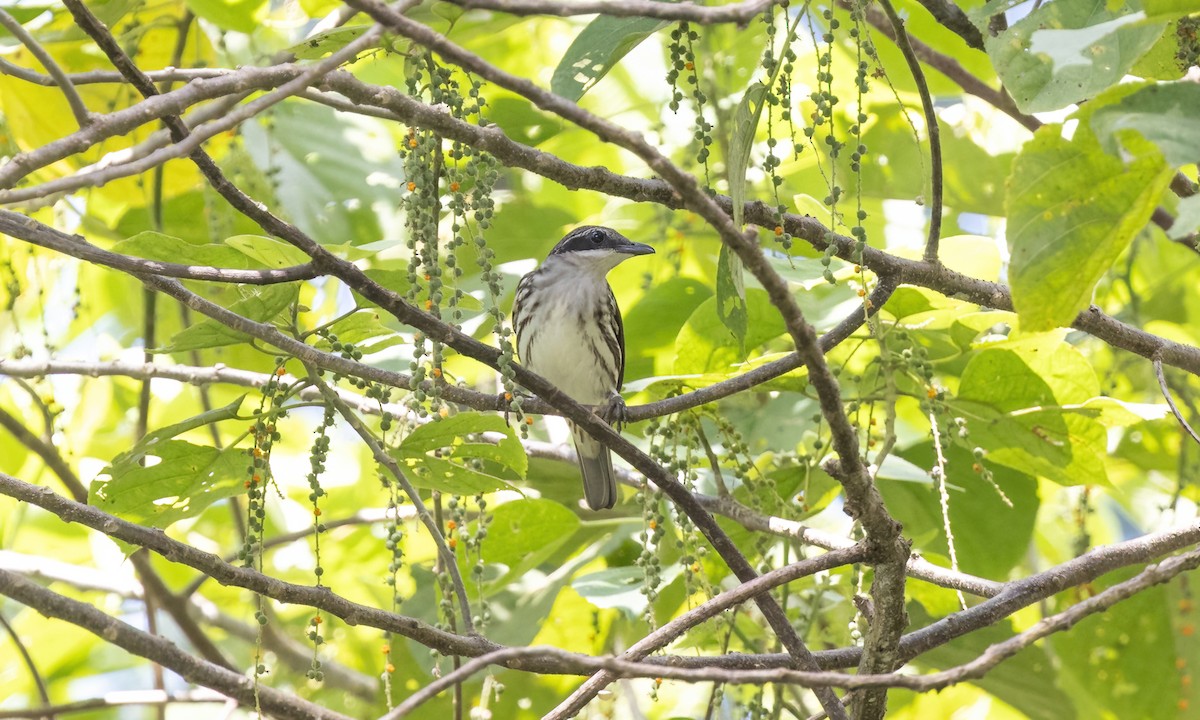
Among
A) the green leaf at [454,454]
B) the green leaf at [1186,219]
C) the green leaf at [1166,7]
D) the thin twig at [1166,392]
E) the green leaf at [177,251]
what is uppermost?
the green leaf at [177,251]

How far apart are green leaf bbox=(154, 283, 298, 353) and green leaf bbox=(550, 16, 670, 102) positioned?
811 mm

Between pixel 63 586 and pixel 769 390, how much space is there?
370 centimetres

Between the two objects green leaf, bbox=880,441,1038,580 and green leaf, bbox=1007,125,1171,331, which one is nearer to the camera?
green leaf, bbox=1007,125,1171,331

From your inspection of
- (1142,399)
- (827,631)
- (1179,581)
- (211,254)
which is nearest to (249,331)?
(211,254)

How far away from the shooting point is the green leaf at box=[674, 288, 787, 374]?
366 cm

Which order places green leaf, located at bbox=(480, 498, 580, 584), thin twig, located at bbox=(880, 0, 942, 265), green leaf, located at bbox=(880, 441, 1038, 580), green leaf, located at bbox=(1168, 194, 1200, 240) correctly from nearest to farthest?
green leaf, located at bbox=(1168, 194, 1200, 240)
thin twig, located at bbox=(880, 0, 942, 265)
green leaf, located at bbox=(480, 498, 580, 584)
green leaf, located at bbox=(880, 441, 1038, 580)

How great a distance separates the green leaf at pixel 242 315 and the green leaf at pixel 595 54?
2.66ft

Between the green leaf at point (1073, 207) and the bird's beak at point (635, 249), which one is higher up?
the bird's beak at point (635, 249)

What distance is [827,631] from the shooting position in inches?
166

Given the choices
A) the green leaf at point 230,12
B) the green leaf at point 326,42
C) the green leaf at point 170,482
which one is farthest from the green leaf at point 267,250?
the green leaf at point 230,12

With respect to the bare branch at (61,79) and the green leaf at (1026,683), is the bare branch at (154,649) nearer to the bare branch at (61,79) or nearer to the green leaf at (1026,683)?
the bare branch at (61,79)

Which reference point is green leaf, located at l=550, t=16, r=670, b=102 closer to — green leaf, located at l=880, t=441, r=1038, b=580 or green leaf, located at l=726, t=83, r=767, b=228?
green leaf, located at l=726, t=83, r=767, b=228

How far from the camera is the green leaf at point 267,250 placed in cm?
276

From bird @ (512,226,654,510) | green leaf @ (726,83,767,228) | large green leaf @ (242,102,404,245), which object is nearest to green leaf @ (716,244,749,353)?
green leaf @ (726,83,767,228)
